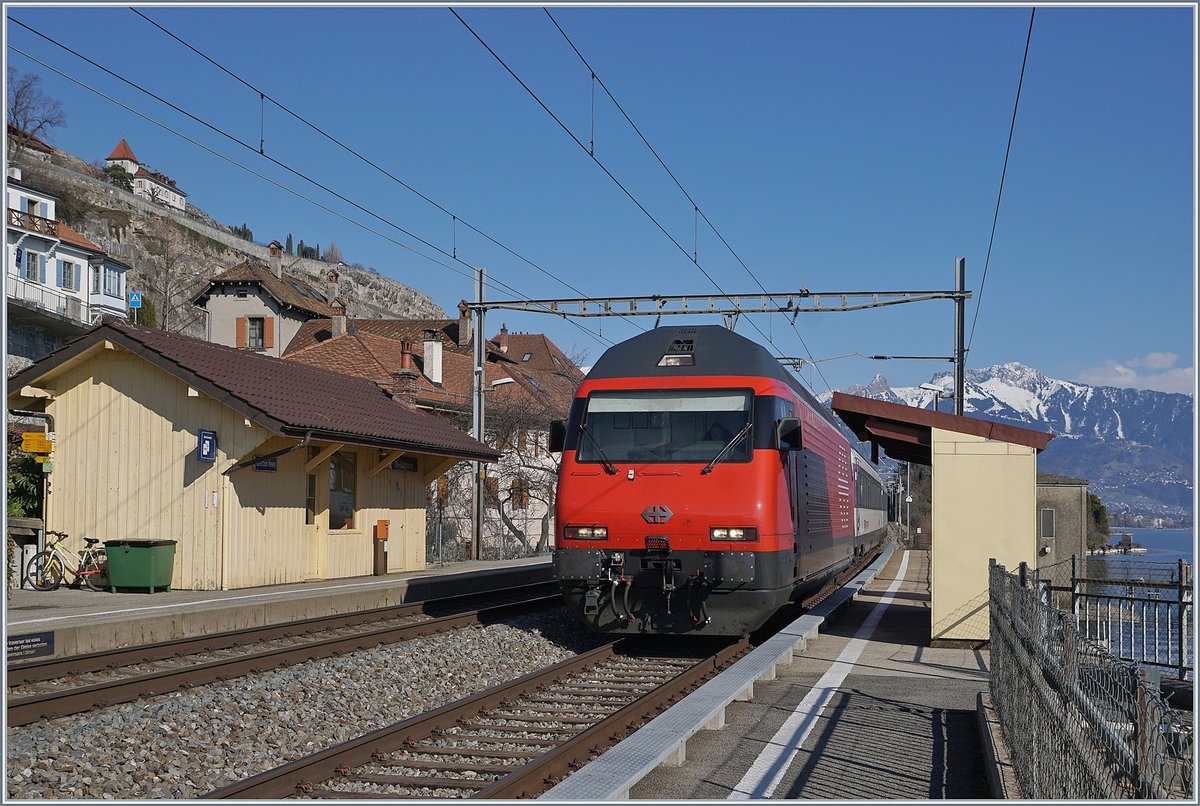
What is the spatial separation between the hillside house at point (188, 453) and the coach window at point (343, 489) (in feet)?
1.42

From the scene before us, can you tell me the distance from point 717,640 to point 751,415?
4314 mm

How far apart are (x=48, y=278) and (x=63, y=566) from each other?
49257mm

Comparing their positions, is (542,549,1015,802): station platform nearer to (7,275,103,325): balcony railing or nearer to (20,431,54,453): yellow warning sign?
(20,431,54,453): yellow warning sign

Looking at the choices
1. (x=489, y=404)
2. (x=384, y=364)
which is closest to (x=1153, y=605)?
(x=489, y=404)

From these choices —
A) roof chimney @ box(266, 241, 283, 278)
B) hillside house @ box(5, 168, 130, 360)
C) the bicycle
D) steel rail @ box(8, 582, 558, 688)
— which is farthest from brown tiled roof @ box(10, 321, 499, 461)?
roof chimney @ box(266, 241, 283, 278)

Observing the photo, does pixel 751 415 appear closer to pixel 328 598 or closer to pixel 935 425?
pixel 935 425

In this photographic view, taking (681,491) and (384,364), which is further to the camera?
(384,364)

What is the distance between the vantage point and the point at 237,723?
9.73 meters

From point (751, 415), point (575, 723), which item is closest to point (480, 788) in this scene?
point (575, 723)

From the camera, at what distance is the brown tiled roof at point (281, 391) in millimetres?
20094

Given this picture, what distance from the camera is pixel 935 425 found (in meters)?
15.4

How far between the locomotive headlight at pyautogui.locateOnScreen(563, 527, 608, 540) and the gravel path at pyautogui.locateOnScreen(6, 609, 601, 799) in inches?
67.2

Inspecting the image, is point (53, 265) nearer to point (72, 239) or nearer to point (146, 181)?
point (72, 239)

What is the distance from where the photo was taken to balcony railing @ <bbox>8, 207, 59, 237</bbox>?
5962 cm
